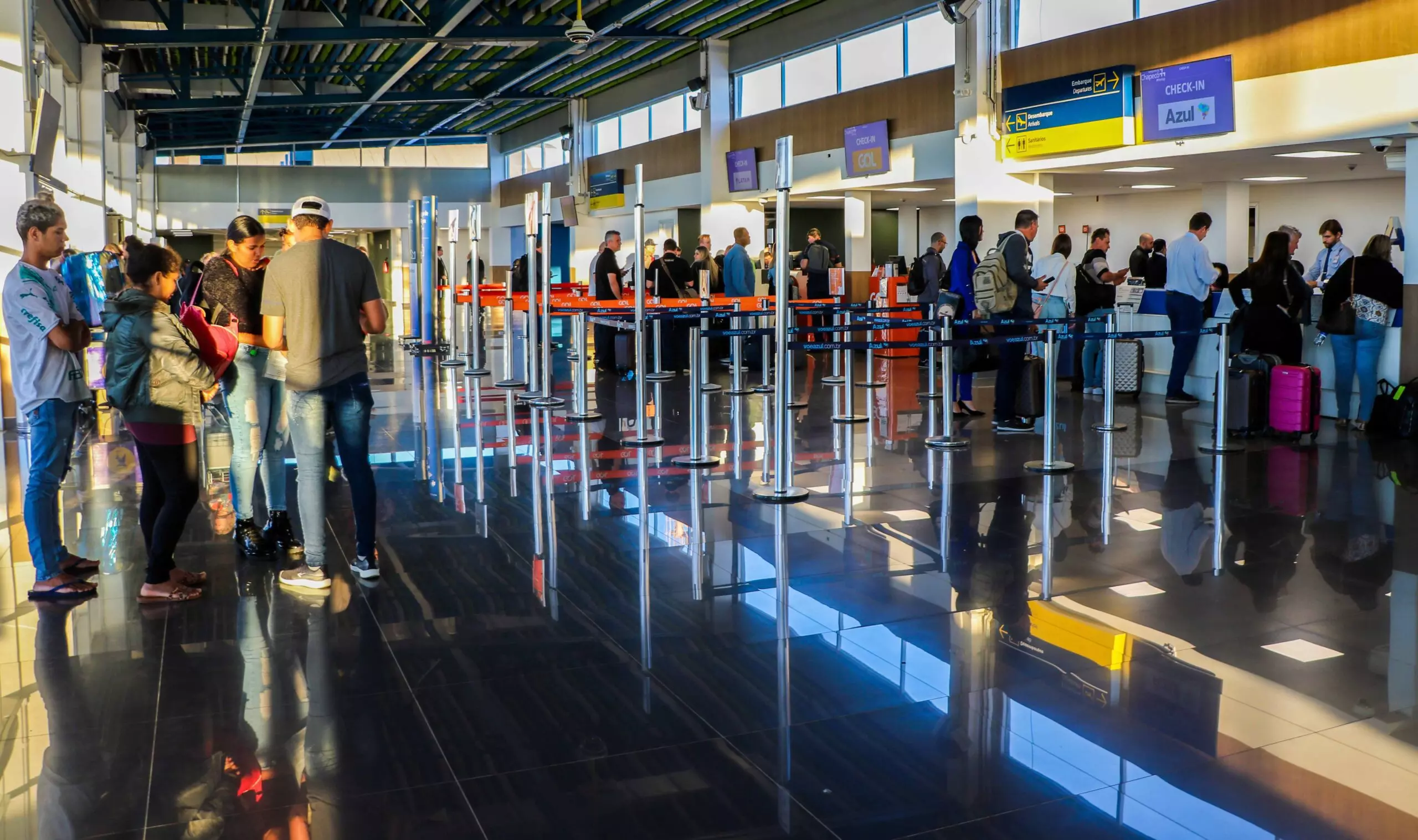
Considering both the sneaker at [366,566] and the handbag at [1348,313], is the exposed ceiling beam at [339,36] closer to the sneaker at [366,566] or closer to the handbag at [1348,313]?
the handbag at [1348,313]

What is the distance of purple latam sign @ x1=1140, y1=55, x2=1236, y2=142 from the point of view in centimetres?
1149

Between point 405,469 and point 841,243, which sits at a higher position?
point 841,243

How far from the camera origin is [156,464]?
444 cm

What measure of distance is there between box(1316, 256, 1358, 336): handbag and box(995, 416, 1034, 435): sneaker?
2.54 metres

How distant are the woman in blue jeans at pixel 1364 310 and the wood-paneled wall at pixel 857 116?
22.4 feet

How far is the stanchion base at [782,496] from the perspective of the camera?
247 inches

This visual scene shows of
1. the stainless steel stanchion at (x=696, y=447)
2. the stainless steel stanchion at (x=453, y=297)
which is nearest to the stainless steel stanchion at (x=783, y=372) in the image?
the stainless steel stanchion at (x=696, y=447)

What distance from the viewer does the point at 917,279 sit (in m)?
15.2

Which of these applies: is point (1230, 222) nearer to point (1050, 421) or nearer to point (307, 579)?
point (1050, 421)

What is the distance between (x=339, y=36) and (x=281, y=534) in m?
13.8

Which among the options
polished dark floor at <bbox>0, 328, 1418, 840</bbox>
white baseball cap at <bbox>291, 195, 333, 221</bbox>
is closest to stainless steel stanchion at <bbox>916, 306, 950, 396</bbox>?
polished dark floor at <bbox>0, 328, 1418, 840</bbox>

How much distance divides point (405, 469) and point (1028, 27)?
9.97 m

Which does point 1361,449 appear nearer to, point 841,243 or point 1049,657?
point 1049,657

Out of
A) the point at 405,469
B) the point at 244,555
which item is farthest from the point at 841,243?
the point at 244,555
